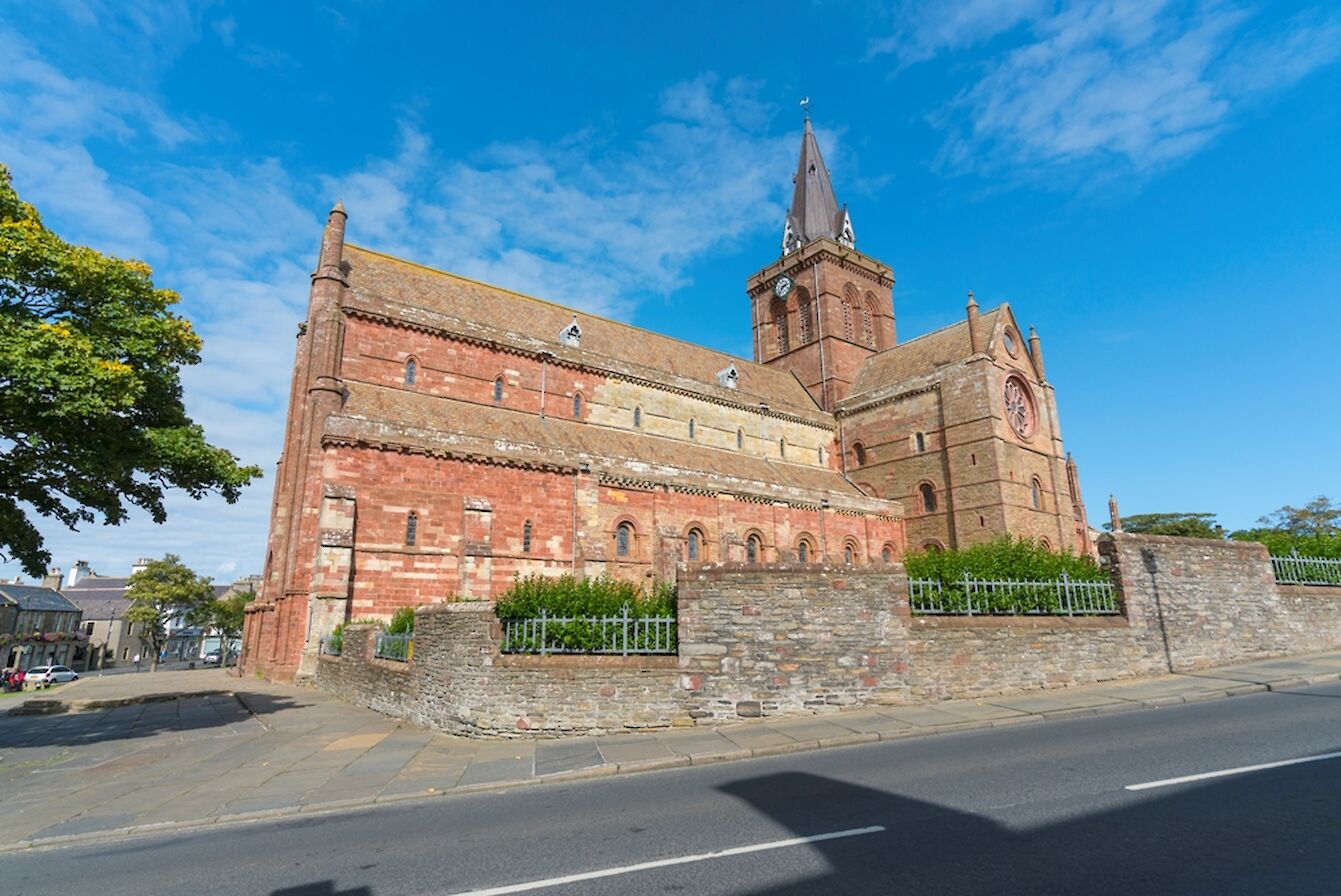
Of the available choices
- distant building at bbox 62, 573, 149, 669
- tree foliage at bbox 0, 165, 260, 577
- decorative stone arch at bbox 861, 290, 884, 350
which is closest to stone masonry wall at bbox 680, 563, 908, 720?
tree foliage at bbox 0, 165, 260, 577

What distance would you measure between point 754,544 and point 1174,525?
208 feet

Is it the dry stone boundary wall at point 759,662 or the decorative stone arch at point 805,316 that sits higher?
the decorative stone arch at point 805,316

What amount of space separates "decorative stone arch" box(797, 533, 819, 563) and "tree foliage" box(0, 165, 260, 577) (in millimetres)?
23270

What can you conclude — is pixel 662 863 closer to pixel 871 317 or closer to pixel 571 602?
pixel 571 602

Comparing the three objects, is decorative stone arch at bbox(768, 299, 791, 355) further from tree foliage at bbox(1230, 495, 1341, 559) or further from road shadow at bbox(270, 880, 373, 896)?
road shadow at bbox(270, 880, 373, 896)

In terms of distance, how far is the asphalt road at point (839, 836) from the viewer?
189 inches

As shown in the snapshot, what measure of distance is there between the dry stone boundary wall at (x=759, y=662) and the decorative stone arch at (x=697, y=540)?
1405cm

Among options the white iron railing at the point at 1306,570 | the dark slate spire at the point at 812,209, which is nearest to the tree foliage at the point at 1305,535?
the white iron railing at the point at 1306,570

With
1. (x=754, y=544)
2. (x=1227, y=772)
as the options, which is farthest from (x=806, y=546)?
(x=1227, y=772)

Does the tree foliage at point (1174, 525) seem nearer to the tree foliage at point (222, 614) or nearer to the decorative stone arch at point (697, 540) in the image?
the decorative stone arch at point (697, 540)

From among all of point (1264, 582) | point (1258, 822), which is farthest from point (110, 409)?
point (1264, 582)

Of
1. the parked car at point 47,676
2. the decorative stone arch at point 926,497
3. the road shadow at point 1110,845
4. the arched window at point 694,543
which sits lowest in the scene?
the parked car at point 47,676

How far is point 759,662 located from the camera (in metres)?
12.5

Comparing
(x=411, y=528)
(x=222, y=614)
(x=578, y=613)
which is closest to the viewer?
(x=578, y=613)
